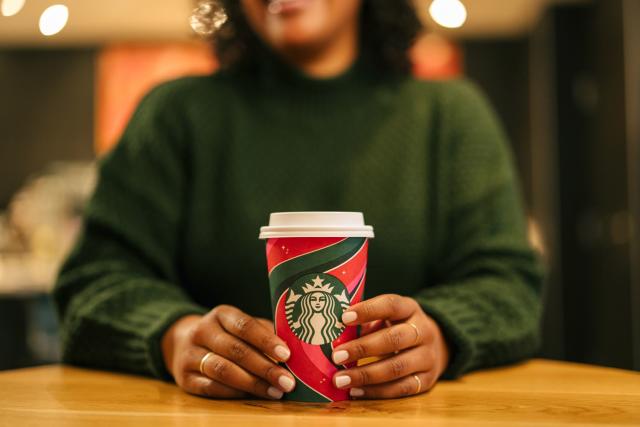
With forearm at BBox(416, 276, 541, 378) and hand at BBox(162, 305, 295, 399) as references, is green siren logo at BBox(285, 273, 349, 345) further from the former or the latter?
forearm at BBox(416, 276, 541, 378)

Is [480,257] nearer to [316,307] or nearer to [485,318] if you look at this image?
Answer: [485,318]

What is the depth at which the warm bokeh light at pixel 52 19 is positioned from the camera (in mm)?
746

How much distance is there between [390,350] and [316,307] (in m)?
0.09

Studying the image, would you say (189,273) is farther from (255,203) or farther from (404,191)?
(404,191)

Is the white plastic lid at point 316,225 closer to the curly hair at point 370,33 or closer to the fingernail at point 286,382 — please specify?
the fingernail at point 286,382

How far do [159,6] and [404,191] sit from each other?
13.1 ft

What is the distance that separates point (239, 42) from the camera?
50.6 inches

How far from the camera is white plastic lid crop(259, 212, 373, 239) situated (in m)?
0.62

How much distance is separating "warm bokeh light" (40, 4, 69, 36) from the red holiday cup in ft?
1.08

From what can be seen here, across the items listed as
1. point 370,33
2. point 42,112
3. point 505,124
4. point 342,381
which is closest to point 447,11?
point 342,381

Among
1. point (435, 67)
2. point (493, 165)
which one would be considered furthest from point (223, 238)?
point (435, 67)

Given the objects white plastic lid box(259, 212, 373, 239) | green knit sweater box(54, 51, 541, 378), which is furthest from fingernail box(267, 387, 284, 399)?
green knit sweater box(54, 51, 541, 378)

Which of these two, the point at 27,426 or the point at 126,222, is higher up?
the point at 126,222

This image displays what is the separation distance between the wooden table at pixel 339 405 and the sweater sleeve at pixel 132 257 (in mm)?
58
